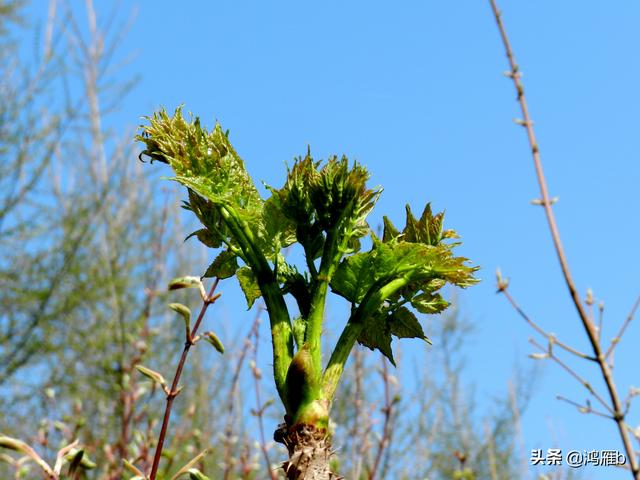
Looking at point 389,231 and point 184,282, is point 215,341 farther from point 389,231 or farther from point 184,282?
point 389,231

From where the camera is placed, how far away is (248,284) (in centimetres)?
125

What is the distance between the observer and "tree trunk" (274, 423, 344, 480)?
3.23 feet

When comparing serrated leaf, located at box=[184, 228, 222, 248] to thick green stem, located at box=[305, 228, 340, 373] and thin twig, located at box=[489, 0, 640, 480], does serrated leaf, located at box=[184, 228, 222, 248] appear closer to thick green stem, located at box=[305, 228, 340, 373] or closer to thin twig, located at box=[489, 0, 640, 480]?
thick green stem, located at box=[305, 228, 340, 373]

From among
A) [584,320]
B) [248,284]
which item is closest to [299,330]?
[248,284]

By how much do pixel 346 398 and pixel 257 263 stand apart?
18.5 feet

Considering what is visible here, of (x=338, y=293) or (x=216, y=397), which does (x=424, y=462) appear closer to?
(x=216, y=397)

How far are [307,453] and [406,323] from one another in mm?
325

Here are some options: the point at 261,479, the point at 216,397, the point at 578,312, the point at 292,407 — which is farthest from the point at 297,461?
the point at 216,397

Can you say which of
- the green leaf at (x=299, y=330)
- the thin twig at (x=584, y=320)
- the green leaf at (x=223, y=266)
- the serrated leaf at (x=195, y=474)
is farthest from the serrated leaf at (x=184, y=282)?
the thin twig at (x=584, y=320)

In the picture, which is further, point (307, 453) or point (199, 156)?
point (199, 156)

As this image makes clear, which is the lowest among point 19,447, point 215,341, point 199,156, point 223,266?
point 19,447

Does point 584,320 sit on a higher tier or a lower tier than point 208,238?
lower

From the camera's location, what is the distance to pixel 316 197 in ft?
3.70

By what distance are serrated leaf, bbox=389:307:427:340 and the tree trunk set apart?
277 mm
